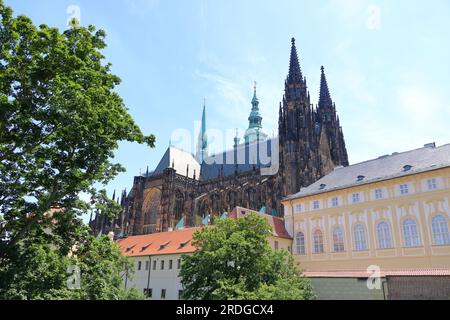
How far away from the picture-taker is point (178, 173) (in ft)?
219

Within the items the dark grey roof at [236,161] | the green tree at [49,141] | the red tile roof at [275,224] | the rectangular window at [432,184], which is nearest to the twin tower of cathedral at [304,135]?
the dark grey roof at [236,161]

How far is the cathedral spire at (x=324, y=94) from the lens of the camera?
6819cm

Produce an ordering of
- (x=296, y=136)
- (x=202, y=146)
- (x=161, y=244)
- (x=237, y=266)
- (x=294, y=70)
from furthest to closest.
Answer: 1. (x=202, y=146)
2. (x=294, y=70)
3. (x=296, y=136)
4. (x=161, y=244)
5. (x=237, y=266)

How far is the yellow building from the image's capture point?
25.9 m

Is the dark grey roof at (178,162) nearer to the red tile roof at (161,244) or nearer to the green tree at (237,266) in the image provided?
the red tile roof at (161,244)

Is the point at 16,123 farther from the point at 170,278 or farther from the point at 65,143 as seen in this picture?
the point at 170,278

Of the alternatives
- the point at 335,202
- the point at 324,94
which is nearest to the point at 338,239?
the point at 335,202

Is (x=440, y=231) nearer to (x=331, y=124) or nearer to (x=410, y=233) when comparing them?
(x=410, y=233)

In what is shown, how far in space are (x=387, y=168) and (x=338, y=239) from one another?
756 centimetres

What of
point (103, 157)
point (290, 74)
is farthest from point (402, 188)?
point (290, 74)

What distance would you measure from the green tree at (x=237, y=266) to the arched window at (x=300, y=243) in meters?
11.4

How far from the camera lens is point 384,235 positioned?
93.0 ft
